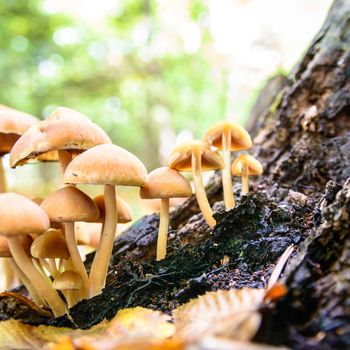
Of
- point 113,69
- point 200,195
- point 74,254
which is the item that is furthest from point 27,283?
point 113,69

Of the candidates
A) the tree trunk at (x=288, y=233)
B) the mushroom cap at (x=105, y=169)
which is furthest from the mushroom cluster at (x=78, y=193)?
the tree trunk at (x=288, y=233)

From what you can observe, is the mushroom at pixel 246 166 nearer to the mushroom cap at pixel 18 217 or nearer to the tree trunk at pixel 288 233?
the tree trunk at pixel 288 233

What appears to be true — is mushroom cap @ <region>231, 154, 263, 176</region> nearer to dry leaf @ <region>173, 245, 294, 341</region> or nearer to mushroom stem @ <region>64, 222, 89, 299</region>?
dry leaf @ <region>173, 245, 294, 341</region>

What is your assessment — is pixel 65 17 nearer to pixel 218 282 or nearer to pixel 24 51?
pixel 24 51

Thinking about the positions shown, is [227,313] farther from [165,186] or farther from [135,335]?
[165,186]

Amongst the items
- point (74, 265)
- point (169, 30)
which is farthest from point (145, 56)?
point (74, 265)
